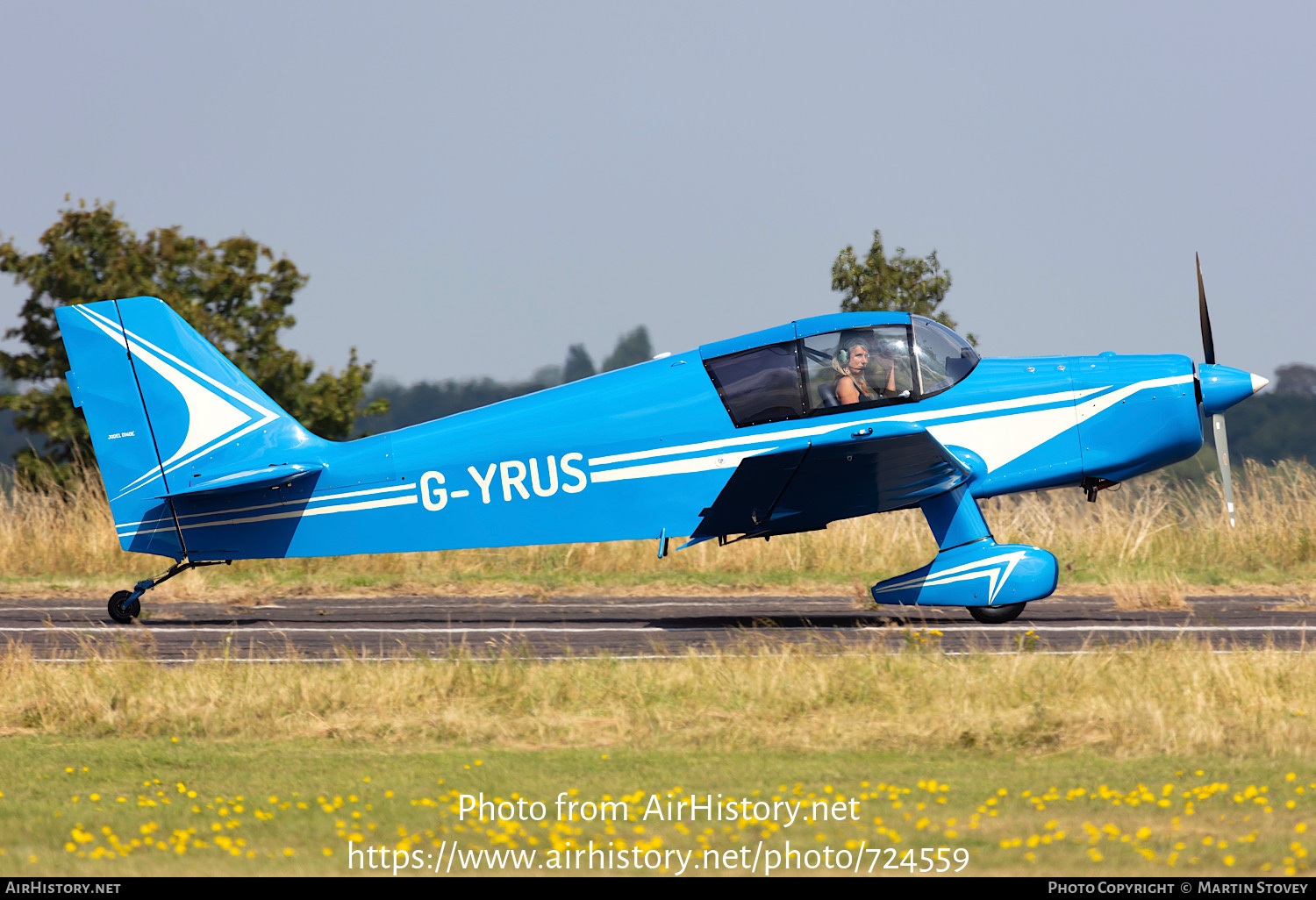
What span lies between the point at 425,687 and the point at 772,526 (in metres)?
4.19

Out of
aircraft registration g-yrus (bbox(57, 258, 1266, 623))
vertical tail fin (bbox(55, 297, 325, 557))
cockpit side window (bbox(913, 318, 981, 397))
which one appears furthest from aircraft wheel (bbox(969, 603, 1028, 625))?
vertical tail fin (bbox(55, 297, 325, 557))

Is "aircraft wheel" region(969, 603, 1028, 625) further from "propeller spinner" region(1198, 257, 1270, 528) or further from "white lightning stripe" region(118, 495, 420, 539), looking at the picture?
"white lightning stripe" region(118, 495, 420, 539)

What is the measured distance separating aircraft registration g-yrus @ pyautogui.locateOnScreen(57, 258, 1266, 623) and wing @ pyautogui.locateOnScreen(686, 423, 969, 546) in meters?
0.03

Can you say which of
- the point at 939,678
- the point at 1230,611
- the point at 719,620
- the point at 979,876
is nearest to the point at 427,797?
the point at 979,876

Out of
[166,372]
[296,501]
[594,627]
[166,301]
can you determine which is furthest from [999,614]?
[166,301]

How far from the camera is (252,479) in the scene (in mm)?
11047

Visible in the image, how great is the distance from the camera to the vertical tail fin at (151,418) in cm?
1140

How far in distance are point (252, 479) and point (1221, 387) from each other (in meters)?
9.12

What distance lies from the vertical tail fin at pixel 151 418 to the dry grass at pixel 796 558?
2.83 m

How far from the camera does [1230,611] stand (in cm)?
1170

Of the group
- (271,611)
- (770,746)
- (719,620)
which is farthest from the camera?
(271,611)

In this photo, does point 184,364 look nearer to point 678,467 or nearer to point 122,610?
point 122,610

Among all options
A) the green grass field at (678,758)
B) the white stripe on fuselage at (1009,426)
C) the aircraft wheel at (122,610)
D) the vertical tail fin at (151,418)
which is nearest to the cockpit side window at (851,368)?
the white stripe on fuselage at (1009,426)
